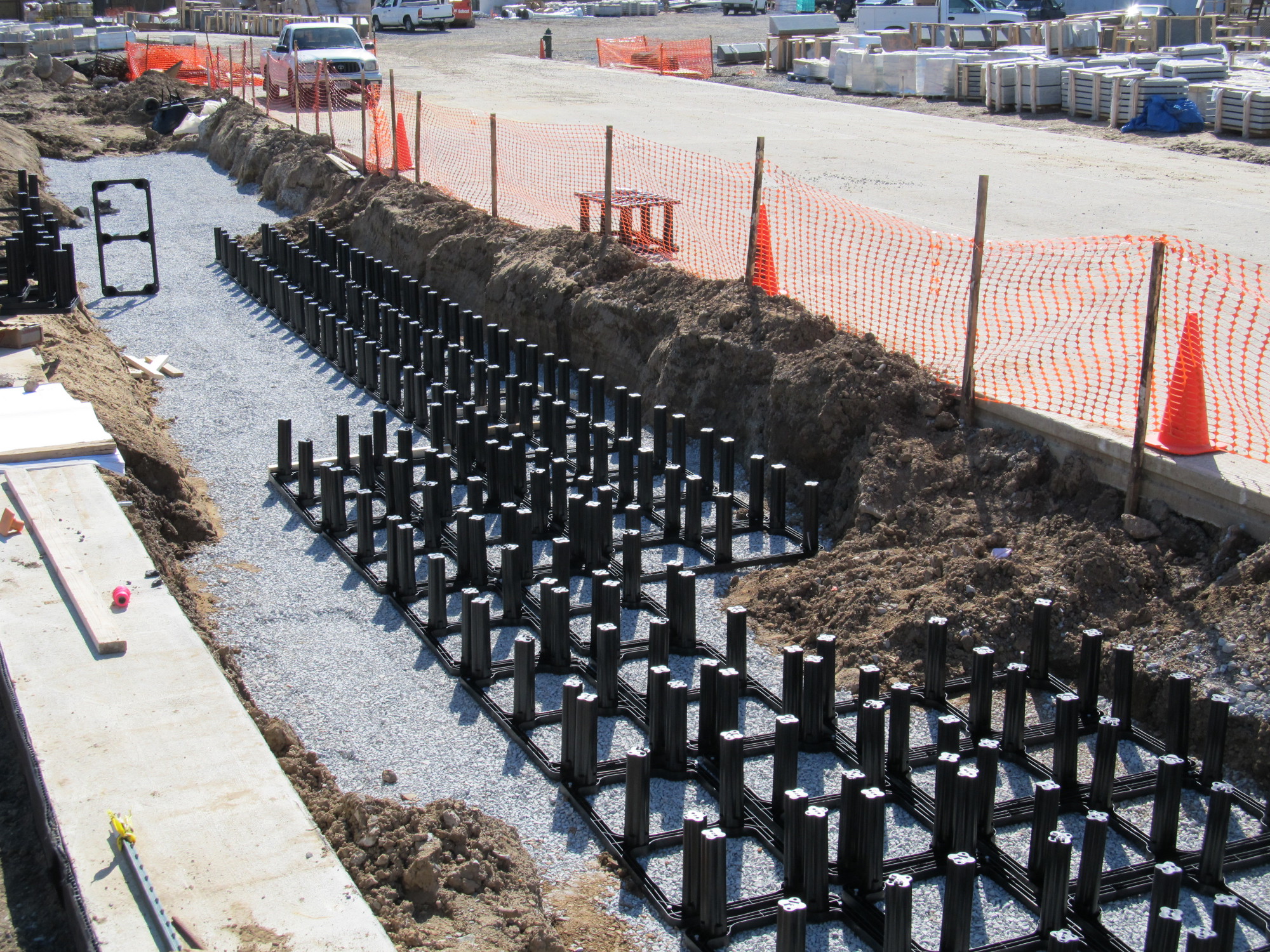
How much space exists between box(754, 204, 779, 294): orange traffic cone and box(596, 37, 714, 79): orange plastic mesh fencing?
25.4 metres

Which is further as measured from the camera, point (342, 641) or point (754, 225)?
point (754, 225)

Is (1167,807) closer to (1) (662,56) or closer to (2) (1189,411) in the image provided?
(2) (1189,411)

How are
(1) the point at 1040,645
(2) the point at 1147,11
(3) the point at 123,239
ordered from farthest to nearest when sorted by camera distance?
(2) the point at 1147,11 → (3) the point at 123,239 → (1) the point at 1040,645

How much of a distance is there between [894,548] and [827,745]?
6.28 ft

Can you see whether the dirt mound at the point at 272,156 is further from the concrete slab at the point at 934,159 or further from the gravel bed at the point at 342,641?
the gravel bed at the point at 342,641

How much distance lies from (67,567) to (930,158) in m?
15.7

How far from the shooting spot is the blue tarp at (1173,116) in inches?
845

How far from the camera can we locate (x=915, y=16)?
123 ft

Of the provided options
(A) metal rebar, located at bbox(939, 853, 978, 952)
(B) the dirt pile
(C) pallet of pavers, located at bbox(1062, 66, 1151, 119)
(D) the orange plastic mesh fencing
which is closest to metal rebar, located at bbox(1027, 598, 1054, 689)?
(A) metal rebar, located at bbox(939, 853, 978, 952)

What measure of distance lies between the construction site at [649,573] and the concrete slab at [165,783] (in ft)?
0.06

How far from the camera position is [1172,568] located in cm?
680

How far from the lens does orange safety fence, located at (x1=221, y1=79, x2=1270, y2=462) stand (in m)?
8.02

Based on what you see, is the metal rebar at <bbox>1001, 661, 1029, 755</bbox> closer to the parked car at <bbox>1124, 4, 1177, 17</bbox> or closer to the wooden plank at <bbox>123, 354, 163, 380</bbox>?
the wooden plank at <bbox>123, 354, 163, 380</bbox>

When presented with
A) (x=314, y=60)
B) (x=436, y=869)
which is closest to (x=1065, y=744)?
(x=436, y=869)
